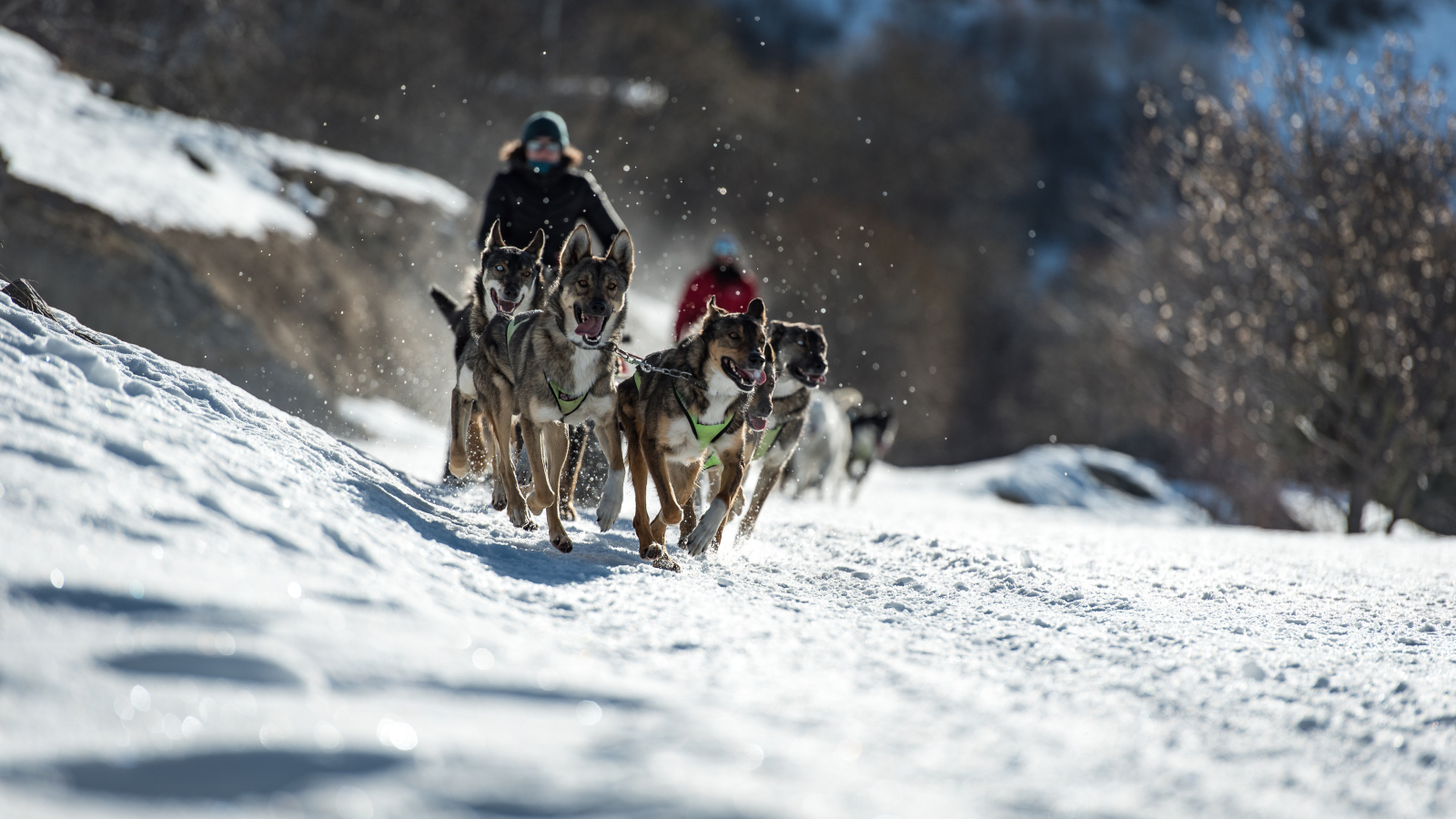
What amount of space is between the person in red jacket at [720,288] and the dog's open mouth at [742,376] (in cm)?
250

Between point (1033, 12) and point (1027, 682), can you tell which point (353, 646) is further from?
point (1033, 12)

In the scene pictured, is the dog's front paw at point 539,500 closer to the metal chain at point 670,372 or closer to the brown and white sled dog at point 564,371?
the brown and white sled dog at point 564,371

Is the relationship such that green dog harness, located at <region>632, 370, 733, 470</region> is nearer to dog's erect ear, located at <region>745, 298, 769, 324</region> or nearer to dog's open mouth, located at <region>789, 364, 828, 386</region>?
dog's erect ear, located at <region>745, 298, 769, 324</region>

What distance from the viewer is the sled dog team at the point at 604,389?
17.7 feet

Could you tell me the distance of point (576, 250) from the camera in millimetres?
5555

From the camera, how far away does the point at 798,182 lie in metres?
46.4

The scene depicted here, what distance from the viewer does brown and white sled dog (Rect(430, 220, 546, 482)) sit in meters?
5.80

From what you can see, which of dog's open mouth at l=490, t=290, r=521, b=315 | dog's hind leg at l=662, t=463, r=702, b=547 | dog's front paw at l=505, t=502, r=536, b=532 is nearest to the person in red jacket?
dog's hind leg at l=662, t=463, r=702, b=547

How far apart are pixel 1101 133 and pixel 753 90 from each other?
24349 millimetres

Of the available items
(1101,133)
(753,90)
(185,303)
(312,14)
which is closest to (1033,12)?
(1101,133)

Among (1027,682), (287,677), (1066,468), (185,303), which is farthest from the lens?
(1066,468)

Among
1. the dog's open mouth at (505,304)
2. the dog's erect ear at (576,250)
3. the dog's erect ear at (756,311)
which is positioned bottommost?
the dog's open mouth at (505,304)

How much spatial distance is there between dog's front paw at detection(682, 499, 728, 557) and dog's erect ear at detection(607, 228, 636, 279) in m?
1.33

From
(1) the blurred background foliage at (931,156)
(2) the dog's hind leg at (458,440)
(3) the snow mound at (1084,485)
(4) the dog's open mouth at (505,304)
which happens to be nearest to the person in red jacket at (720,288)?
(2) the dog's hind leg at (458,440)
